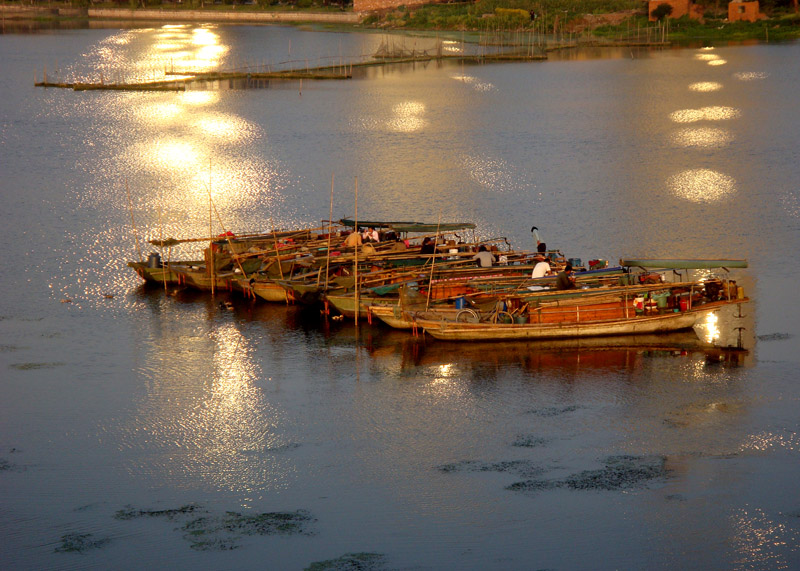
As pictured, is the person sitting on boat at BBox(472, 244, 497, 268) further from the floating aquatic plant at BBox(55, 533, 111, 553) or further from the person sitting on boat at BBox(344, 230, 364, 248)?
the floating aquatic plant at BBox(55, 533, 111, 553)

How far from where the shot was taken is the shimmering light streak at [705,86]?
207 feet

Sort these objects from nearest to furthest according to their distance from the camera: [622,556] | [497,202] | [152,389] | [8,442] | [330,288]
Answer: [622,556]
[8,442]
[152,389]
[330,288]
[497,202]

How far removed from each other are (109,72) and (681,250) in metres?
62.2

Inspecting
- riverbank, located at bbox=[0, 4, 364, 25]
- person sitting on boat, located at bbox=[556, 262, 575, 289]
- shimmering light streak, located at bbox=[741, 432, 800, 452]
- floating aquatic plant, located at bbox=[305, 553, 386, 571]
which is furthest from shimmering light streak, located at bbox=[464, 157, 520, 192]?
riverbank, located at bbox=[0, 4, 364, 25]

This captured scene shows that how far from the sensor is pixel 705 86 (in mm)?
64125

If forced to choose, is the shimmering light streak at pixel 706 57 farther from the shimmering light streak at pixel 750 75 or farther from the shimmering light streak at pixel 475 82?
the shimmering light streak at pixel 475 82

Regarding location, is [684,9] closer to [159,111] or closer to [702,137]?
[702,137]

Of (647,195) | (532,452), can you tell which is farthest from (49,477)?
(647,195)

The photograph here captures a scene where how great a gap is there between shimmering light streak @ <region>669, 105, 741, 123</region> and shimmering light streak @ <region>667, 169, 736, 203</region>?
1290 centimetres

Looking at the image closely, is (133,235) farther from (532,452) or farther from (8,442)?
(532,452)

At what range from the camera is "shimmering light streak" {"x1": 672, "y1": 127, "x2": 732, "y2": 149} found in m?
47.8

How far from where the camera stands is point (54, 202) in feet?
132

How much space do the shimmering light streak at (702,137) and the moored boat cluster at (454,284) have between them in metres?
21.9

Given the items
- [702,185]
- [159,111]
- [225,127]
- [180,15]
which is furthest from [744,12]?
[180,15]
